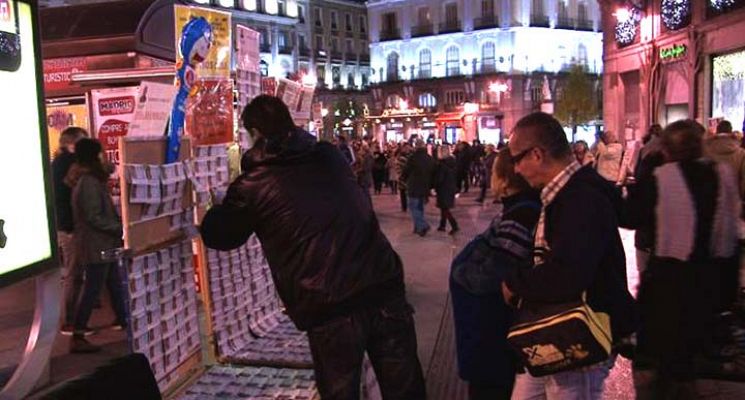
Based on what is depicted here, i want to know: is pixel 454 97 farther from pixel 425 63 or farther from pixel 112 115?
pixel 112 115

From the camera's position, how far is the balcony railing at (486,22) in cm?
6544

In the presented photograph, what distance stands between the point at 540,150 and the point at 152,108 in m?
4.06

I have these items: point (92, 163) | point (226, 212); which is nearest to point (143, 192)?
point (226, 212)

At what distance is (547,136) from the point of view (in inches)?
109

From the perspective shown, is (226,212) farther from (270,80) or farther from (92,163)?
(270,80)

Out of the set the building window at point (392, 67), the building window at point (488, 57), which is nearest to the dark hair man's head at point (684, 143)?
the building window at point (488, 57)

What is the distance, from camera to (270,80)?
727cm

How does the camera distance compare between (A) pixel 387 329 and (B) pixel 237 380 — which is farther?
(B) pixel 237 380

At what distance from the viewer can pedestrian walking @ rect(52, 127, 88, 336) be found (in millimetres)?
6855

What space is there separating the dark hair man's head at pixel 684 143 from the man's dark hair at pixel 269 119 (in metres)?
2.38

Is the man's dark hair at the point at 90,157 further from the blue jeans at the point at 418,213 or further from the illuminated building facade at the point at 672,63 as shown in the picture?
the illuminated building facade at the point at 672,63

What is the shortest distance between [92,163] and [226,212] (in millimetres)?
3703

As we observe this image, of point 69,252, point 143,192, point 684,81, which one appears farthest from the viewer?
point 684,81

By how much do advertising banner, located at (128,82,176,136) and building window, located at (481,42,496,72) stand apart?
6126 centimetres
